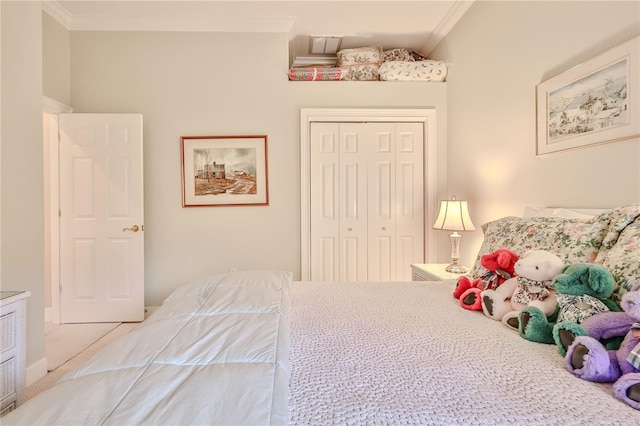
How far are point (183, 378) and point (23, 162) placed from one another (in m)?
2.05

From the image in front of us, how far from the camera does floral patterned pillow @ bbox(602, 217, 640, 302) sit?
92 cm

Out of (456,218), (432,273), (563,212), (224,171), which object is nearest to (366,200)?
(456,218)

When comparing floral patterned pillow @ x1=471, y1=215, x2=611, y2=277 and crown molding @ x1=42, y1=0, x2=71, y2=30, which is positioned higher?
crown molding @ x1=42, y1=0, x2=71, y2=30

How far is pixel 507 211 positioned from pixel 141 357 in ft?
7.60

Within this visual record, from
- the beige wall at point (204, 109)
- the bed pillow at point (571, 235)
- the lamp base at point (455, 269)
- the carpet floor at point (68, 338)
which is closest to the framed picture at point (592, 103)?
the bed pillow at point (571, 235)

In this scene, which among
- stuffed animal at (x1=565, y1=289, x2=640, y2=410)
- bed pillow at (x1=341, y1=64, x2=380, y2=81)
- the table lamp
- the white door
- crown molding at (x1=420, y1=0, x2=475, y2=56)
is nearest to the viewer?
stuffed animal at (x1=565, y1=289, x2=640, y2=410)

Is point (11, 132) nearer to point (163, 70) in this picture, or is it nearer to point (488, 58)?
point (163, 70)

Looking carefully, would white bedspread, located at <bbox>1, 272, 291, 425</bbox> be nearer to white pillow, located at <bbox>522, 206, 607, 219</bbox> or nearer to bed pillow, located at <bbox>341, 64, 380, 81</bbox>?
white pillow, located at <bbox>522, 206, 607, 219</bbox>

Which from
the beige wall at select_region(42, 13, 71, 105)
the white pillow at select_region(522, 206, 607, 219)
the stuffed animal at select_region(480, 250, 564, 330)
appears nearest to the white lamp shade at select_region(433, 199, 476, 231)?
the white pillow at select_region(522, 206, 607, 219)

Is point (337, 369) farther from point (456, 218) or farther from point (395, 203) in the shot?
point (395, 203)

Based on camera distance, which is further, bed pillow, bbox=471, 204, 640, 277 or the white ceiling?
the white ceiling

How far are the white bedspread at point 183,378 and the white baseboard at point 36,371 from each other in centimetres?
157

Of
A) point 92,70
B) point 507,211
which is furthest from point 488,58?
point 92,70

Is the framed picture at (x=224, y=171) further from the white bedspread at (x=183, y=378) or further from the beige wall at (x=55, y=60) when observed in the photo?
the white bedspread at (x=183, y=378)
